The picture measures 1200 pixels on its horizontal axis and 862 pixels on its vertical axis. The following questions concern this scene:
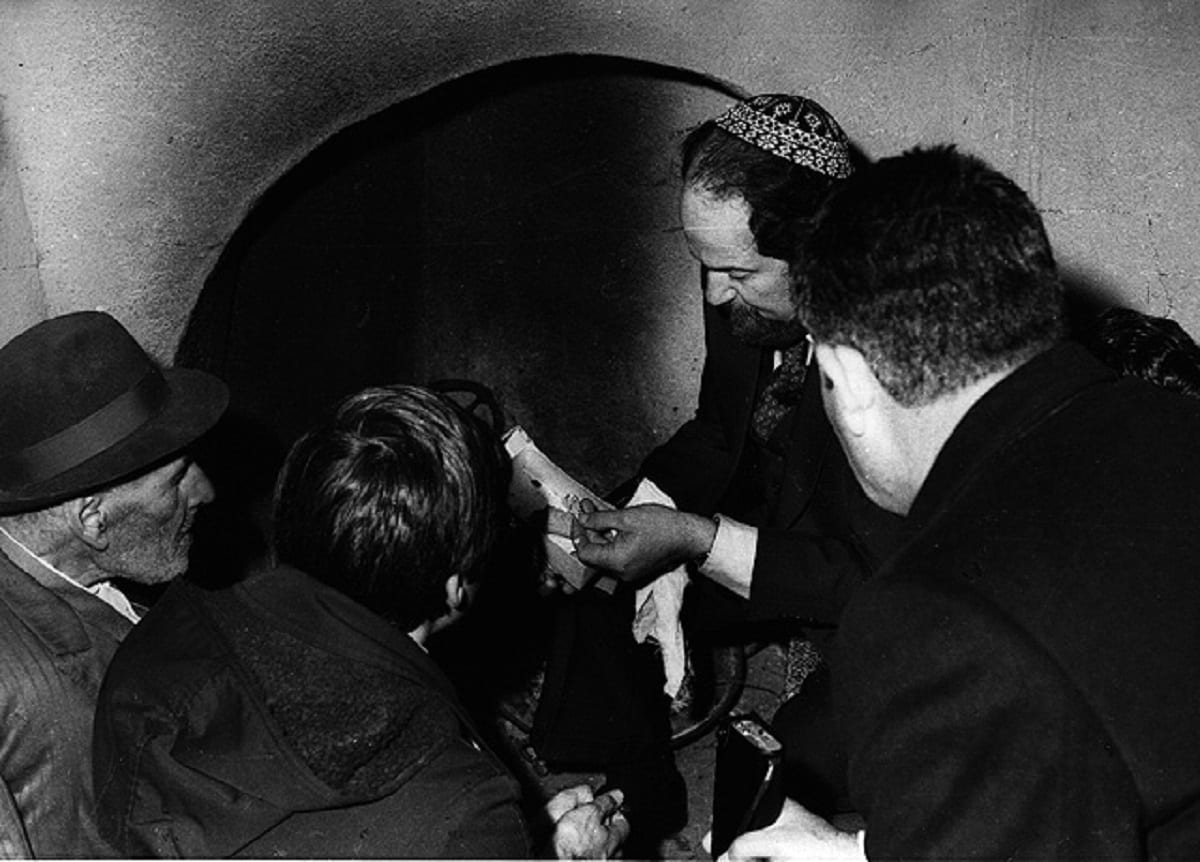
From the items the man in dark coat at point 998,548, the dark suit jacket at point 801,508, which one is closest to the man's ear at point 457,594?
the man in dark coat at point 998,548

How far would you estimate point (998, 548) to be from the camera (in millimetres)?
1625

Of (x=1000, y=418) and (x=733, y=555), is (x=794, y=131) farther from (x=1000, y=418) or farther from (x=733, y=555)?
(x=1000, y=418)

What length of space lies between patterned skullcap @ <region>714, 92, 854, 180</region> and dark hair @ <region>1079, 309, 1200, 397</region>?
680mm

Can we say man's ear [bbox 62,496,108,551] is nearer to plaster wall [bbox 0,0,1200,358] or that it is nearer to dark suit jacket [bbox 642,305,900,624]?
plaster wall [bbox 0,0,1200,358]

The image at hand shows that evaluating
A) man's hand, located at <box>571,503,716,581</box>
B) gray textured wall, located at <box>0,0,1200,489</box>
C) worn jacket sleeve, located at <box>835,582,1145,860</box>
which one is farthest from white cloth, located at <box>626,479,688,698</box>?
worn jacket sleeve, located at <box>835,582,1145,860</box>

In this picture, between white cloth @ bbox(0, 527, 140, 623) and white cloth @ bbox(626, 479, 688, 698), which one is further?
white cloth @ bbox(626, 479, 688, 698)

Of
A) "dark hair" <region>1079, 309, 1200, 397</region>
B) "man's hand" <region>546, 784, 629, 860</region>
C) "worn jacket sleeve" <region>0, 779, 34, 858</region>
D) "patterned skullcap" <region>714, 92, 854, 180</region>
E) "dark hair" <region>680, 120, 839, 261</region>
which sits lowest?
"man's hand" <region>546, 784, 629, 860</region>

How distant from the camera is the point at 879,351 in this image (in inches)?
69.7

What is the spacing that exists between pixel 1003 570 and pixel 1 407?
1.64m

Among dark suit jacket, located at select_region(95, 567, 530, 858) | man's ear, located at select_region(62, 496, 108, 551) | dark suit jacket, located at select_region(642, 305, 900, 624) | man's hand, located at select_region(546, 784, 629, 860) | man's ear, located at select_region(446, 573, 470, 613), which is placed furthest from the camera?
dark suit jacket, located at select_region(642, 305, 900, 624)

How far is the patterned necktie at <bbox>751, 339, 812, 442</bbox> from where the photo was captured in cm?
316

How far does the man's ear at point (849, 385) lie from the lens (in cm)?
180

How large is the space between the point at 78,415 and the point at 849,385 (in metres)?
1.33

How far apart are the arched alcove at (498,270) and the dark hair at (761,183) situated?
745 millimetres
